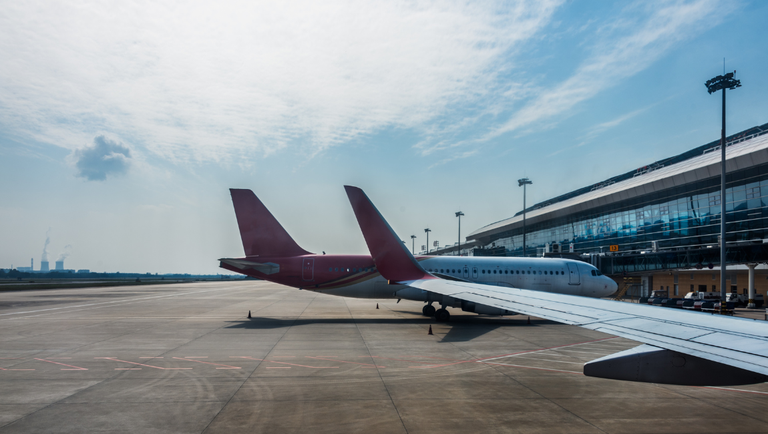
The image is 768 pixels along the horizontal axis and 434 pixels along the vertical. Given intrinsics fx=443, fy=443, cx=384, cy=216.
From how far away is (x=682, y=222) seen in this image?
165ft

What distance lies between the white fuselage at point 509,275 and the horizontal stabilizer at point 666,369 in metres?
20.9

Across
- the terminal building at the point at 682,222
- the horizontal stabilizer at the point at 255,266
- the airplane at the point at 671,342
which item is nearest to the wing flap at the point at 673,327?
the airplane at the point at 671,342

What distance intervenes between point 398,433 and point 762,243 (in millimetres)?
42786

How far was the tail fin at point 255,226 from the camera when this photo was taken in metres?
27.4

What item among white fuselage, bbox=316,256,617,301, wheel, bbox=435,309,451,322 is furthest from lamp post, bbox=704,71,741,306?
wheel, bbox=435,309,451,322

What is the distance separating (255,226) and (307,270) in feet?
14.1

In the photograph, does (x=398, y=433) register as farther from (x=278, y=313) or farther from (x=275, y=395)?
(x=278, y=313)

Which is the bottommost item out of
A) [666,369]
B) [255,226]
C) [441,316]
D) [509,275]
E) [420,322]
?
[420,322]

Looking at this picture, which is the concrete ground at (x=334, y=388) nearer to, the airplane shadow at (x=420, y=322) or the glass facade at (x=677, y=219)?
the airplane shadow at (x=420, y=322)

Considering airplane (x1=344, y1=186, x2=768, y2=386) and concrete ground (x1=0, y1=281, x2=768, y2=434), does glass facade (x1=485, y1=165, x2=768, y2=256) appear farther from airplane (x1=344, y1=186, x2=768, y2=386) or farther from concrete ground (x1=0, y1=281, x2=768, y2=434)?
airplane (x1=344, y1=186, x2=768, y2=386)

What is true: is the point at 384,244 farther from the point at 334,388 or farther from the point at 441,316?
the point at 334,388

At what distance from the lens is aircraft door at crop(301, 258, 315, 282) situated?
1056 inches

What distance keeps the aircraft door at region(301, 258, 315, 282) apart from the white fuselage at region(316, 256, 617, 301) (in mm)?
1367

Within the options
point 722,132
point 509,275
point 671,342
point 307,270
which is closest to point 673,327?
point 671,342
